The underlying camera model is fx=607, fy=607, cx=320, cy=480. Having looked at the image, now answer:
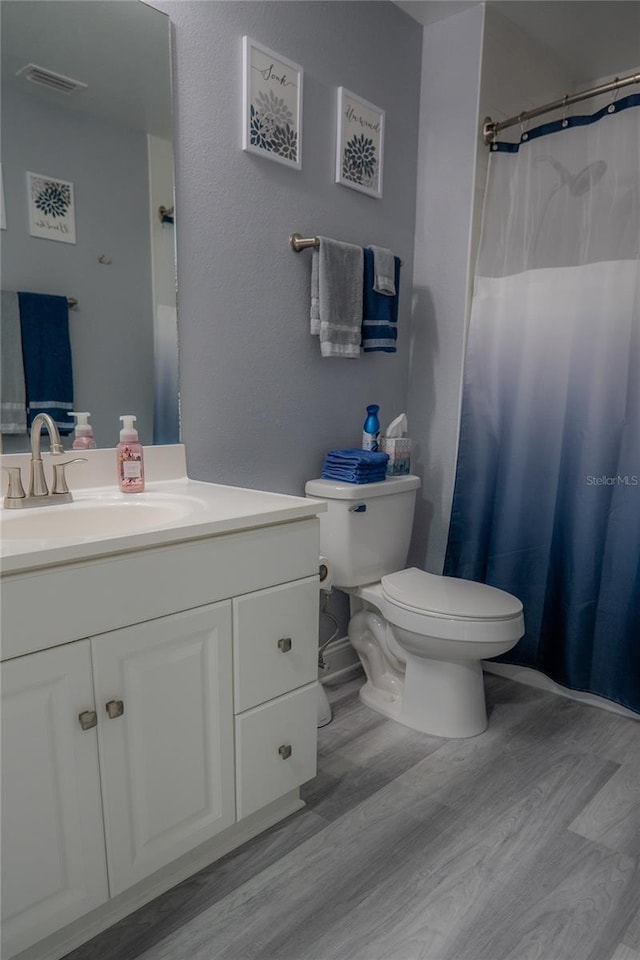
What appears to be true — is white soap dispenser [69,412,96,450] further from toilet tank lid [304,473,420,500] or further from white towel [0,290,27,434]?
toilet tank lid [304,473,420,500]

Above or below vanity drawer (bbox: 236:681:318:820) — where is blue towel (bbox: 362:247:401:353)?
above

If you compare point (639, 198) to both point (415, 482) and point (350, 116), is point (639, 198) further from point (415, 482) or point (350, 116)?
point (415, 482)

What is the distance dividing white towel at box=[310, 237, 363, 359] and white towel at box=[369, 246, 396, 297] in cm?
6

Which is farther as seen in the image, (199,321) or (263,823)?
(199,321)

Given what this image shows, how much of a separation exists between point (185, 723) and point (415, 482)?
1.15 m

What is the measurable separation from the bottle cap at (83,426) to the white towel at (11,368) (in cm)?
12

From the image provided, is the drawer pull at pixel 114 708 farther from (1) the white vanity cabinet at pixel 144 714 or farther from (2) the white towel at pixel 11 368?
(2) the white towel at pixel 11 368

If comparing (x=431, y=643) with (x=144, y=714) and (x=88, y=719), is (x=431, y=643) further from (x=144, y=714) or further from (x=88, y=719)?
(x=88, y=719)

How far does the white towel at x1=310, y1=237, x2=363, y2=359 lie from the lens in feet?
6.02

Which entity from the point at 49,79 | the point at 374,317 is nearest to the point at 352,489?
the point at 374,317

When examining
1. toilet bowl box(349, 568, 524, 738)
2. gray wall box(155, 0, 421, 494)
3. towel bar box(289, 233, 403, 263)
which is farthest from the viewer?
towel bar box(289, 233, 403, 263)

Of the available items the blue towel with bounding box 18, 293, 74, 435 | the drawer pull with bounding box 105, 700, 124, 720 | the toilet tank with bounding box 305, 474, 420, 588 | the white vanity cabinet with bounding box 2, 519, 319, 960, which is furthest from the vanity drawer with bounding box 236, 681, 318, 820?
the blue towel with bounding box 18, 293, 74, 435

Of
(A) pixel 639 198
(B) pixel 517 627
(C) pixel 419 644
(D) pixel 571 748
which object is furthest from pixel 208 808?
(A) pixel 639 198

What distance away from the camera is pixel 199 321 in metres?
1.64
